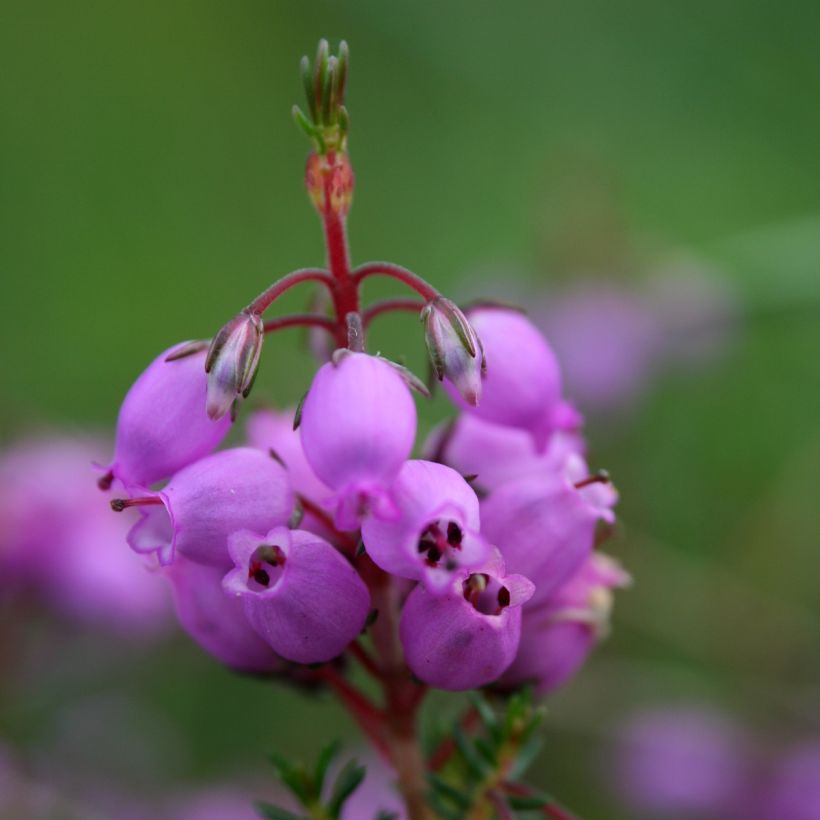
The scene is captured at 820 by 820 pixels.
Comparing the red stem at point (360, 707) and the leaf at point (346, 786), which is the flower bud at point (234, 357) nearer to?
the red stem at point (360, 707)

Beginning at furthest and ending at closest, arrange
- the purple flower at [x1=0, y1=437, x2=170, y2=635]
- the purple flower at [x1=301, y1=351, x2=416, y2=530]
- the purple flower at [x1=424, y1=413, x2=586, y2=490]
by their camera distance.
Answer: the purple flower at [x1=0, y1=437, x2=170, y2=635]
the purple flower at [x1=424, y1=413, x2=586, y2=490]
the purple flower at [x1=301, y1=351, x2=416, y2=530]

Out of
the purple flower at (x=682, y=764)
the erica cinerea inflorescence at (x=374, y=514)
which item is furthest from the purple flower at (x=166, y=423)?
the purple flower at (x=682, y=764)

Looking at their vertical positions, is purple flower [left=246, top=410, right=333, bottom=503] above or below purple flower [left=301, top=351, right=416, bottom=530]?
below

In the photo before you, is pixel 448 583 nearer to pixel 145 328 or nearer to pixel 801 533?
pixel 801 533

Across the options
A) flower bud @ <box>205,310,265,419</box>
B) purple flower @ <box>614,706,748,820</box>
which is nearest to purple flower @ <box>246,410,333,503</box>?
flower bud @ <box>205,310,265,419</box>

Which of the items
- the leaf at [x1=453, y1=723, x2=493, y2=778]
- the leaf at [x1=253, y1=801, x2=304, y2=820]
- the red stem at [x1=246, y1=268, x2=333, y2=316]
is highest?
the red stem at [x1=246, y1=268, x2=333, y2=316]

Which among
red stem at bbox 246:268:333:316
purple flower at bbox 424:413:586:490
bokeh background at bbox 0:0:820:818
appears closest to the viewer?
red stem at bbox 246:268:333:316

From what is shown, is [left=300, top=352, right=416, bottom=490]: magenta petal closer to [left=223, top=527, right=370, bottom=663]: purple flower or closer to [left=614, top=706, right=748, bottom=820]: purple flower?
[left=223, top=527, right=370, bottom=663]: purple flower
